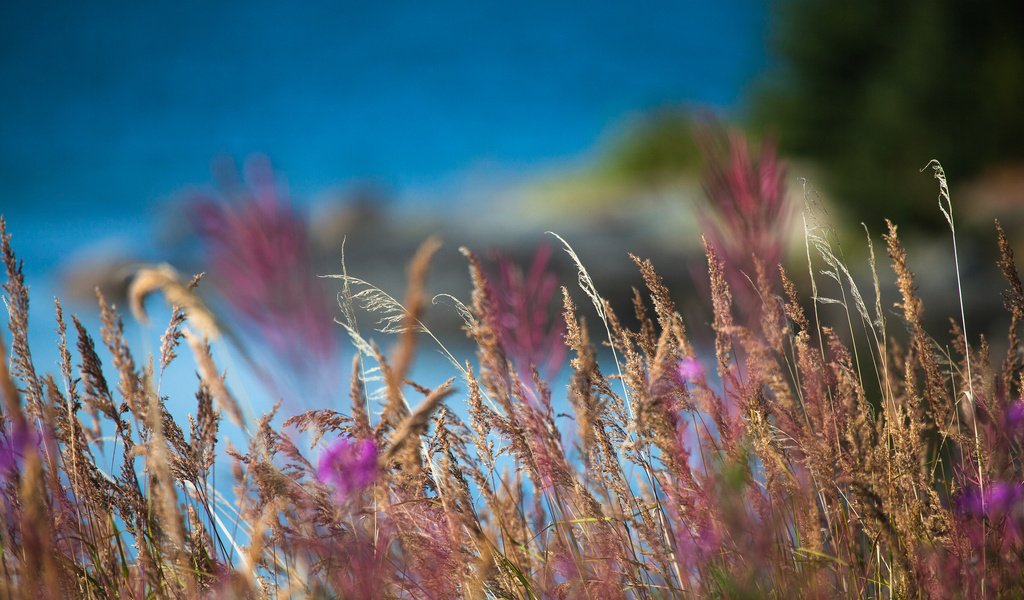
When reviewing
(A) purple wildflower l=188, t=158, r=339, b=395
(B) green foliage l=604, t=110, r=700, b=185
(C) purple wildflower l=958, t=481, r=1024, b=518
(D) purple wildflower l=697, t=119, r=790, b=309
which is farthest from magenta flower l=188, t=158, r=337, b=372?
(B) green foliage l=604, t=110, r=700, b=185

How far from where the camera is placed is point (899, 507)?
136 centimetres

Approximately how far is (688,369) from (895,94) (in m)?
11.6

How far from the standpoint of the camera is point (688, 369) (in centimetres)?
139

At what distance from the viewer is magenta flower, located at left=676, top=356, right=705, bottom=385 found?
53.1 inches

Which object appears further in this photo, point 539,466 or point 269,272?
point 539,466

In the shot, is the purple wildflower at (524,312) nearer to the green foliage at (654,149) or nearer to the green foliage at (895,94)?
→ the green foliage at (895,94)

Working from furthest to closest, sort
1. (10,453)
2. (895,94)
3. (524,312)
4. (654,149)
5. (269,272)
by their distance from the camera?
(654,149) → (895,94) → (10,453) → (524,312) → (269,272)

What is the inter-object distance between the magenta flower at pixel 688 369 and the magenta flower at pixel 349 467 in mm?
533

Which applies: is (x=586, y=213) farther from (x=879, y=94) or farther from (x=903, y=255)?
(x=903, y=255)

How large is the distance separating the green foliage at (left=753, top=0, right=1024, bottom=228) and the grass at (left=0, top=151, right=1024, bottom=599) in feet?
36.5

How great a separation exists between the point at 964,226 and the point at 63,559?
37.9 feet

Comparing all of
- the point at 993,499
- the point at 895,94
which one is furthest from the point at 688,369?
the point at 895,94

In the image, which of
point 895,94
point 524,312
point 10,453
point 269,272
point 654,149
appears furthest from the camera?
point 654,149

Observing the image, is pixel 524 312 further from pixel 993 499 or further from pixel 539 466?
pixel 993 499
